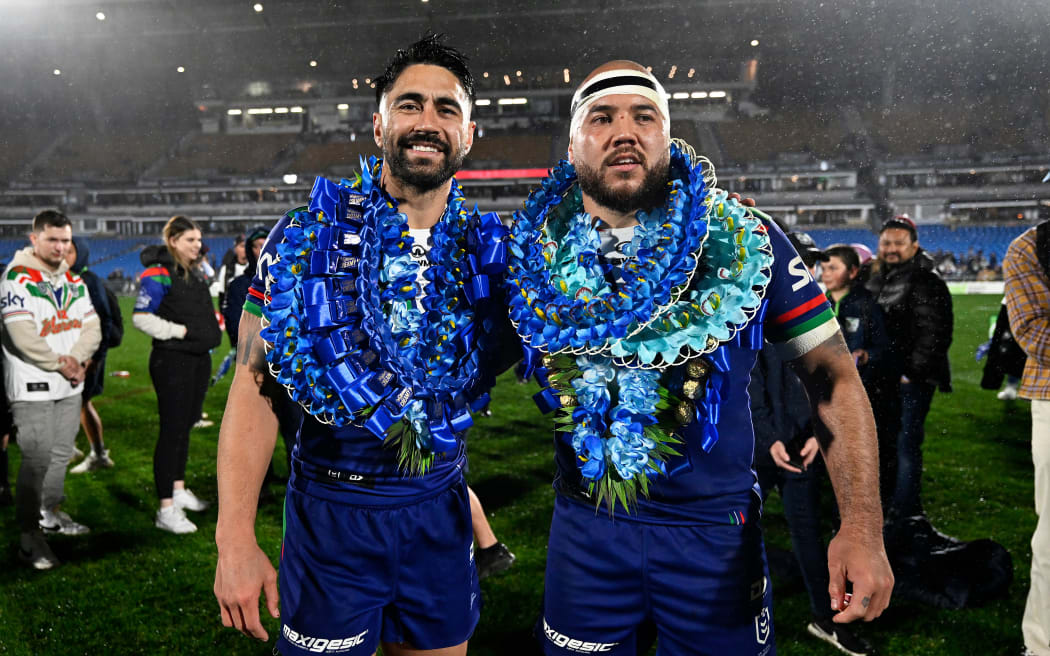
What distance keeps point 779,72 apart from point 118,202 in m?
30.6

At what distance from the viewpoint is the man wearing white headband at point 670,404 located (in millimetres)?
1422

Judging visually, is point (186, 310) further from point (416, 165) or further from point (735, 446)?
point (735, 446)

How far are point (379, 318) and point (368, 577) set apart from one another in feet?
2.03

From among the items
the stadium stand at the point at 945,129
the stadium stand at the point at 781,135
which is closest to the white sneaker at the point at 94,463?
the stadium stand at the point at 781,135

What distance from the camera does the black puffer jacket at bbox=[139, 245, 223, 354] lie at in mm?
3914

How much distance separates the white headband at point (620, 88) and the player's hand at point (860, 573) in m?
1.06

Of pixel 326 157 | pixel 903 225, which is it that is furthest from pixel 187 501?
pixel 326 157

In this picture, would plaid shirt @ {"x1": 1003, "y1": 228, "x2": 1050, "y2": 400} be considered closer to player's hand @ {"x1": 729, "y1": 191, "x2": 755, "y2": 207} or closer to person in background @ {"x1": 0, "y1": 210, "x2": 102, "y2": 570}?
player's hand @ {"x1": 729, "y1": 191, "x2": 755, "y2": 207}

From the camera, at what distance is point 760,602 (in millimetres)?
1466

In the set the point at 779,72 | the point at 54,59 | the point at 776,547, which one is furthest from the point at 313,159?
the point at 776,547

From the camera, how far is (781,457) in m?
2.78

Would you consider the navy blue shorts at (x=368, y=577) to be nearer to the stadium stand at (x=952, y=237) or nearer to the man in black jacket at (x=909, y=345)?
the man in black jacket at (x=909, y=345)

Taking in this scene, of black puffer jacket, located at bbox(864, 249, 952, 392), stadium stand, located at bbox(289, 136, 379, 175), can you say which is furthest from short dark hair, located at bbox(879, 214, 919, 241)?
stadium stand, located at bbox(289, 136, 379, 175)

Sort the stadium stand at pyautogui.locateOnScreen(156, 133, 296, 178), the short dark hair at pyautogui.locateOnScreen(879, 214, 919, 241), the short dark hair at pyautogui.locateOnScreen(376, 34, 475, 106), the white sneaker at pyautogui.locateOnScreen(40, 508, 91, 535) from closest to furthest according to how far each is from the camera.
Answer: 1. the short dark hair at pyautogui.locateOnScreen(376, 34, 475, 106)
2. the short dark hair at pyautogui.locateOnScreen(879, 214, 919, 241)
3. the white sneaker at pyautogui.locateOnScreen(40, 508, 91, 535)
4. the stadium stand at pyautogui.locateOnScreen(156, 133, 296, 178)
